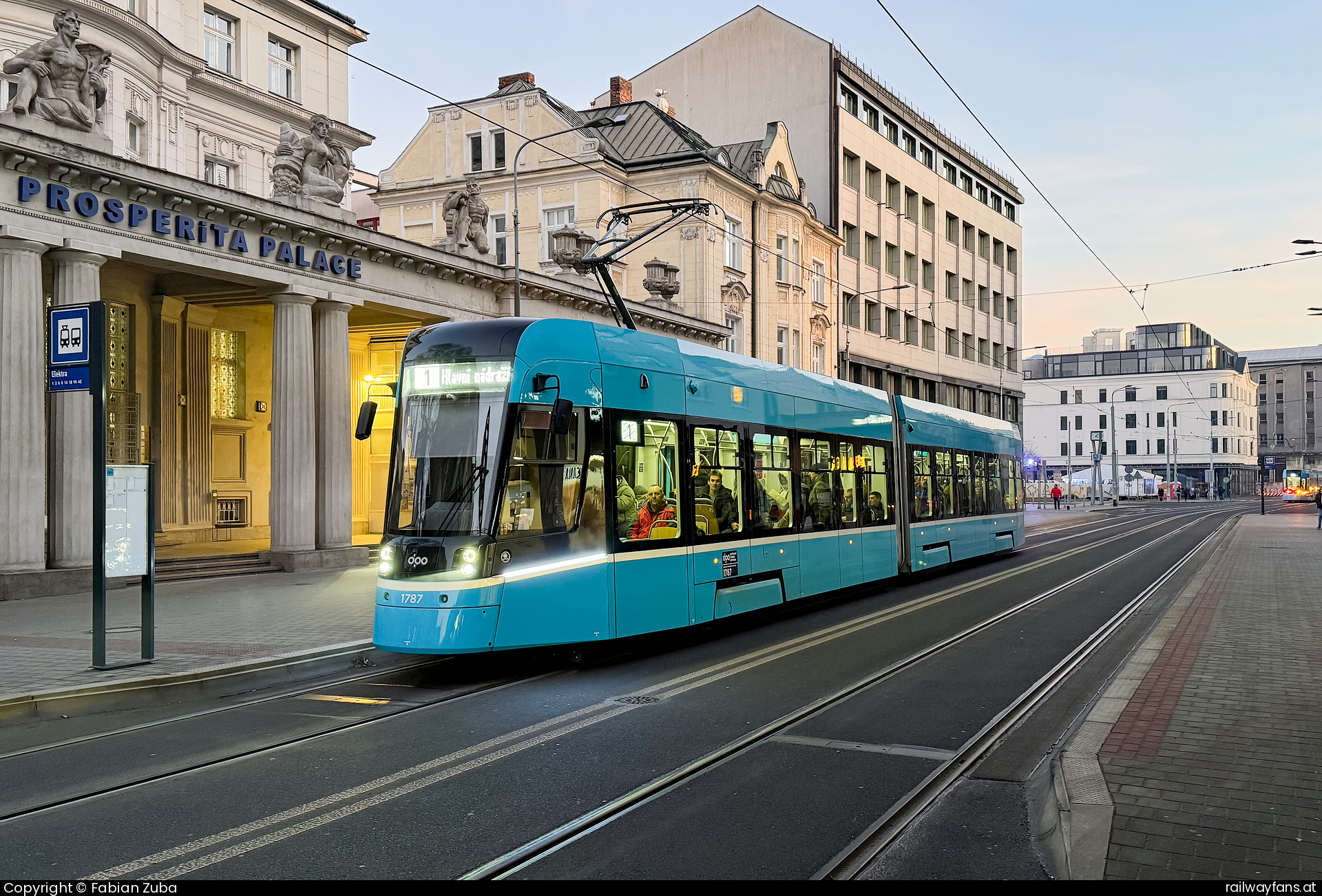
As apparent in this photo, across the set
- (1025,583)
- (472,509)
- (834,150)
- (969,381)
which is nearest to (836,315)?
(834,150)

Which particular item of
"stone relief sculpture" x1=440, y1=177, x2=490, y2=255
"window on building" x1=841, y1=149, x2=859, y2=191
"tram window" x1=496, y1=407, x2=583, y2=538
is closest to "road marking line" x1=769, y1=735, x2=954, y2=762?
"tram window" x1=496, y1=407, x2=583, y2=538

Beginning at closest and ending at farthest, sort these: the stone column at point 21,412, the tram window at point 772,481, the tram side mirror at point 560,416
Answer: the tram side mirror at point 560,416, the tram window at point 772,481, the stone column at point 21,412

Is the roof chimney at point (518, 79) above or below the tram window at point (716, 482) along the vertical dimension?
above

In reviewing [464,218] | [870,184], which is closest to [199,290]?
[464,218]

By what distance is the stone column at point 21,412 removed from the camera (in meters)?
16.2

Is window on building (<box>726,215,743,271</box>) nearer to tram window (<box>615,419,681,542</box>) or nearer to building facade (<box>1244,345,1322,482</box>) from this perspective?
tram window (<box>615,419,681,542</box>)

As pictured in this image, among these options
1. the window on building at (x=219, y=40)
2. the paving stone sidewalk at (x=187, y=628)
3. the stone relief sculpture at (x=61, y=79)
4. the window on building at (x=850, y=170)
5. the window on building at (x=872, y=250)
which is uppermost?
the window on building at (x=850, y=170)

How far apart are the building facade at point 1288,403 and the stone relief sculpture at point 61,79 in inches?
6137

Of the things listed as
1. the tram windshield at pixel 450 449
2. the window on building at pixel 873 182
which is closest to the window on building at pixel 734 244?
the window on building at pixel 873 182

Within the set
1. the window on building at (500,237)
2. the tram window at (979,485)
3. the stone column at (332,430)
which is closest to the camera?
the stone column at (332,430)

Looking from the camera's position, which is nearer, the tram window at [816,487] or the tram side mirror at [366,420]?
the tram side mirror at [366,420]

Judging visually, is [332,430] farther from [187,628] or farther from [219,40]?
[219,40]

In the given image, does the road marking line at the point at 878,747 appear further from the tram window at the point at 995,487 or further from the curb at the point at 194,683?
the tram window at the point at 995,487

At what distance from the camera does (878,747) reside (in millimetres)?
7496
